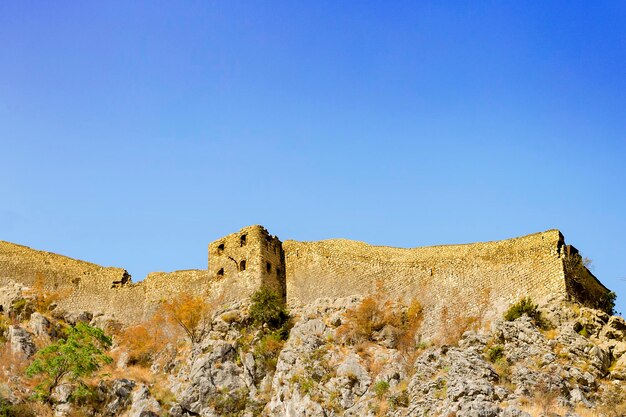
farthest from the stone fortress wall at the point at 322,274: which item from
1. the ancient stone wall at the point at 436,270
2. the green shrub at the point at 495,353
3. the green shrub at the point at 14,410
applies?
the green shrub at the point at 14,410

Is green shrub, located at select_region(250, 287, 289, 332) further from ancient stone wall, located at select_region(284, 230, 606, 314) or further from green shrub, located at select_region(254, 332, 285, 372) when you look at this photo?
ancient stone wall, located at select_region(284, 230, 606, 314)

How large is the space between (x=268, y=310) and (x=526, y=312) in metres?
13.2

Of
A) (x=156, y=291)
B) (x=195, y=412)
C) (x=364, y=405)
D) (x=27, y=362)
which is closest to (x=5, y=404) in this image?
(x=27, y=362)

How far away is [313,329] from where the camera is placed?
52250 mm

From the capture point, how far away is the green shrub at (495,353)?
147ft

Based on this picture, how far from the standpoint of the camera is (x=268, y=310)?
177ft

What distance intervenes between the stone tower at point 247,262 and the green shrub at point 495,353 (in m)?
14.7

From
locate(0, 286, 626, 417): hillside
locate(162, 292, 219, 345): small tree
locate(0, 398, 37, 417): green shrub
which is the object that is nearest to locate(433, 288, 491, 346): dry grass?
locate(0, 286, 626, 417): hillside

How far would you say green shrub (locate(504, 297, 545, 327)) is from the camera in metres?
46.8

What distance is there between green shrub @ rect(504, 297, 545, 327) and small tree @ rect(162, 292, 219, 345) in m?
15.6

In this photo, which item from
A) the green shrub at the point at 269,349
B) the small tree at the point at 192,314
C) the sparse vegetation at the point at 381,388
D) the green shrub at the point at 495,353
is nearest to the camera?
the green shrub at the point at 495,353

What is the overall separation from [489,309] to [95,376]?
19338 mm

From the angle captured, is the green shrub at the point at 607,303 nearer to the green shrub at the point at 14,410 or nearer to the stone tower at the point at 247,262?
the stone tower at the point at 247,262

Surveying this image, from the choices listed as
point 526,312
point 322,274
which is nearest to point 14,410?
point 322,274
